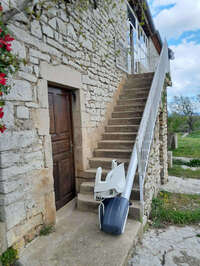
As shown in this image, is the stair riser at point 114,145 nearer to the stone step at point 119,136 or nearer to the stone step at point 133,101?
the stone step at point 119,136

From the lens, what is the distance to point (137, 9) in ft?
24.1

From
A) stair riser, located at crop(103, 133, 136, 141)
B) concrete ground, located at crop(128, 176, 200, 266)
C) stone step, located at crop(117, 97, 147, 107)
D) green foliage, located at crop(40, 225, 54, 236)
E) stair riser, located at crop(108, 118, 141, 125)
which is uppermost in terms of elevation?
stone step, located at crop(117, 97, 147, 107)

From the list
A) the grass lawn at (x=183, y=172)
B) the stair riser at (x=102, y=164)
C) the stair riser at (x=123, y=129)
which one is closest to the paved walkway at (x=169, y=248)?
the stair riser at (x=102, y=164)

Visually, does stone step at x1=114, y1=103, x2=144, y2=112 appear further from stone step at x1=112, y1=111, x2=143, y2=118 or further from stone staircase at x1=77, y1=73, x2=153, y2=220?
stone step at x1=112, y1=111, x2=143, y2=118

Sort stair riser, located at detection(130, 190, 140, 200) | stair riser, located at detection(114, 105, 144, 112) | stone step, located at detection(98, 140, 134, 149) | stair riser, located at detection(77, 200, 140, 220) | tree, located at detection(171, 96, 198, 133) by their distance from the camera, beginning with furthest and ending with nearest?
tree, located at detection(171, 96, 198, 133)
stair riser, located at detection(114, 105, 144, 112)
stone step, located at detection(98, 140, 134, 149)
stair riser, located at detection(130, 190, 140, 200)
stair riser, located at detection(77, 200, 140, 220)

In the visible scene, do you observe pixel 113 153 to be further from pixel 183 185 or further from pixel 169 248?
pixel 183 185

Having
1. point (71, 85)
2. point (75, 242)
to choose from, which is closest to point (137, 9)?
point (71, 85)

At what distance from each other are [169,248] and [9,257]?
2.05 m

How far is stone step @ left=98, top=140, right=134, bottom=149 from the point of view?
154 inches

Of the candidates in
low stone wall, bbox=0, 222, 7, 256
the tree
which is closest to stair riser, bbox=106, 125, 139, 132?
low stone wall, bbox=0, 222, 7, 256

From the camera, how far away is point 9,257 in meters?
1.94

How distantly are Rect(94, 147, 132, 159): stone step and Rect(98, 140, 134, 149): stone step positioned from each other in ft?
0.55

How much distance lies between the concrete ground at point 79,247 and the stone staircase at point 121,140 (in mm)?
429

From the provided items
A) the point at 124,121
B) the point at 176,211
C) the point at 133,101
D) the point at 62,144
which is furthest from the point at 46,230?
the point at 133,101
